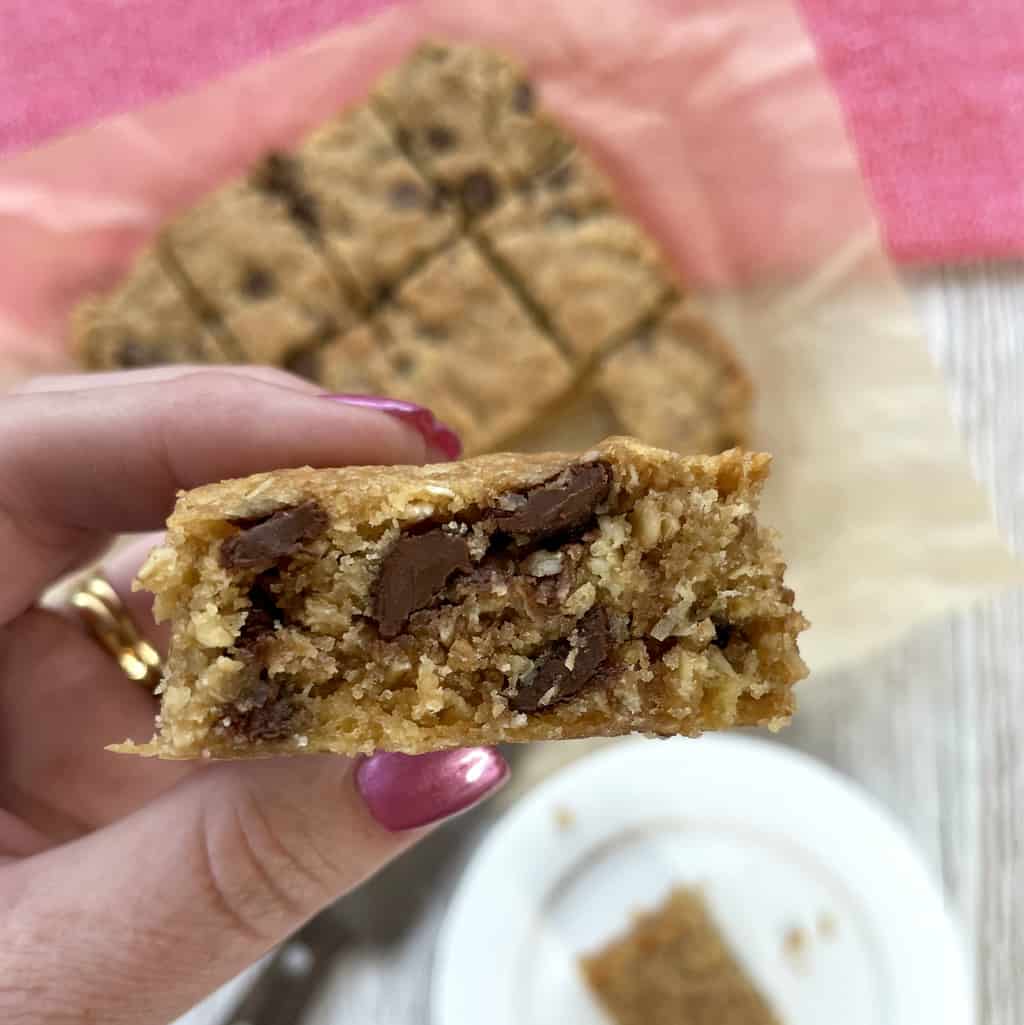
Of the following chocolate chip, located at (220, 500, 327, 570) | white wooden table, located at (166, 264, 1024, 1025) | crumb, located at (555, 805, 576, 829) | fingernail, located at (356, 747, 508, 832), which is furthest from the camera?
white wooden table, located at (166, 264, 1024, 1025)

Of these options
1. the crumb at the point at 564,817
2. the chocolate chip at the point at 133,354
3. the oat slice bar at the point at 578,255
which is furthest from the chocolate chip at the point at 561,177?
the crumb at the point at 564,817

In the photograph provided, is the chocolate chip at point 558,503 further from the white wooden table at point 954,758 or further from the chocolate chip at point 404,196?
the chocolate chip at point 404,196

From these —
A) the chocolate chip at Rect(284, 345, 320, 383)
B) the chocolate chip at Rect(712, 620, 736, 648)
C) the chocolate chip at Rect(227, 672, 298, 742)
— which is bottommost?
the chocolate chip at Rect(284, 345, 320, 383)

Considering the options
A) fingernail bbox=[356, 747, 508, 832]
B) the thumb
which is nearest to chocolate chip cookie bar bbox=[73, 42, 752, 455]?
fingernail bbox=[356, 747, 508, 832]

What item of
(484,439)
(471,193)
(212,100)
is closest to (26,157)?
(212,100)

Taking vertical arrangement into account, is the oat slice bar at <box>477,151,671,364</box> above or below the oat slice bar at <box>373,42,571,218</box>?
below

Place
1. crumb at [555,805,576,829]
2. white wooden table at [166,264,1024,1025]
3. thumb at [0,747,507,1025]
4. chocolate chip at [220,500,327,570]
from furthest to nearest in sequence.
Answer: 1. white wooden table at [166,264,1024,1025]
2. crumb at [555,805,576,829]
3. thumb at [0,747,507,1025]
4. chocolate chip at [220,500,327,570]

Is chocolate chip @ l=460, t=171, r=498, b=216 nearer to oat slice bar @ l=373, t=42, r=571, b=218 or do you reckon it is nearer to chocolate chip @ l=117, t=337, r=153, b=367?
oat slice bar @ l=373, t=42, r=571, b=218

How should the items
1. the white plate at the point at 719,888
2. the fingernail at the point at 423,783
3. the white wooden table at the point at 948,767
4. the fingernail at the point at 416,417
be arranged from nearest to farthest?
the fingernail at the point at 423,783
the fingernail at the point at 416,417
the white plate at the point at 719,888
the white wooden table at the point at 948,767
